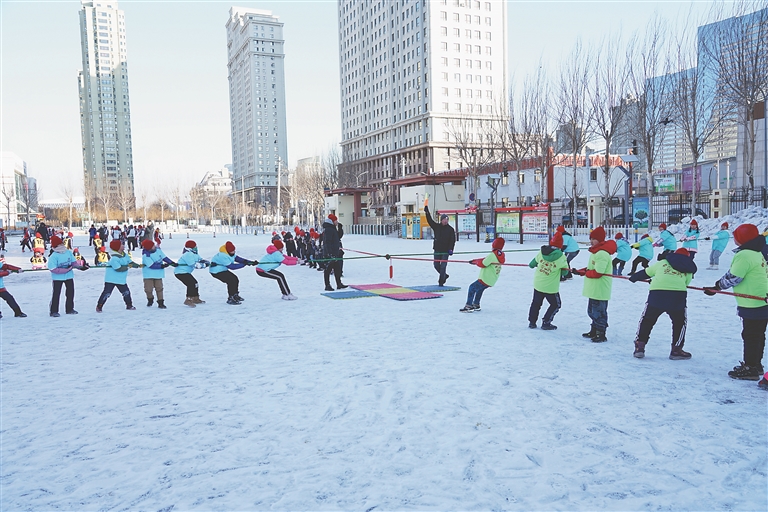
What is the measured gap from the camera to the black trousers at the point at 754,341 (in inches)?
240

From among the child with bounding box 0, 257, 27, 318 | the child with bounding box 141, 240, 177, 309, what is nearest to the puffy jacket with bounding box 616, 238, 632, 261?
the child with bounding box 141, 240, 177, 309

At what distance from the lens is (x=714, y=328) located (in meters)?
8.81

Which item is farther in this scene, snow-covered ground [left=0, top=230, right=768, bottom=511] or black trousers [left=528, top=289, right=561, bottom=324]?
black trousers [left=528, top=289, right=561, bottom=324]

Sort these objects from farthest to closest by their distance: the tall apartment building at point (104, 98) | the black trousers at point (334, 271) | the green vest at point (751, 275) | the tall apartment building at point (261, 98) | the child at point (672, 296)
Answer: the tall apartment building at point (261, 98)
the tall apartment building at point (104, 98)
the black trousers at point (334, 271)
the child at point (672, 296)
the green vest at point (751, 275)

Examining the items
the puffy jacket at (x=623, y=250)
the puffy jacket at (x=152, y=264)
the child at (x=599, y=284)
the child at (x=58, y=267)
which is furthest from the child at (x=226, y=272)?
the puffy jacket at (x=623, y=250)

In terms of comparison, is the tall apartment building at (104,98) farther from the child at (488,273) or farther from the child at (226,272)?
the child at (488,273)

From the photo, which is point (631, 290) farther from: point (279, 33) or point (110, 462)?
point (279, 33)

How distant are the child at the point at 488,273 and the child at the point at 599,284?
217cm

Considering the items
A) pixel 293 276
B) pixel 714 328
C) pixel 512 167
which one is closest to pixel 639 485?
pixel 714 328

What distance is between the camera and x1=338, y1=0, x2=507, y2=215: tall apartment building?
88.2 metres

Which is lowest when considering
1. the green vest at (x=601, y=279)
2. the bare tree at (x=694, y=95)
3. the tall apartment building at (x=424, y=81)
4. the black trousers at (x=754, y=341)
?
the black trousers at (x=754, y=341)

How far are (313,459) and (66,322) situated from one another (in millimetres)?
8363

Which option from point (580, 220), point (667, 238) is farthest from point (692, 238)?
point (580, 220)

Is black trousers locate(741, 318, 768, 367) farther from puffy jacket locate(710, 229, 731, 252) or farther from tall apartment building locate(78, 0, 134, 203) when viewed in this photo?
tall apartment building locate(78, 0, 134, 203)
